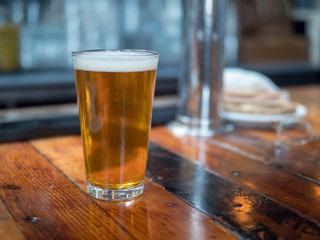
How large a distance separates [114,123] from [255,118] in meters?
0.51

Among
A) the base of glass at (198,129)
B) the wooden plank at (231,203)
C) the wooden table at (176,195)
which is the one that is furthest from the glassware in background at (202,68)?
the wooden plank at (231,203)

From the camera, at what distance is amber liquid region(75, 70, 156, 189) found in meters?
0.52

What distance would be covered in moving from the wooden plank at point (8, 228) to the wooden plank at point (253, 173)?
1.07ft

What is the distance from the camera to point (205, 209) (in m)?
0.52

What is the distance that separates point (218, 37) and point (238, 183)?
0.43m

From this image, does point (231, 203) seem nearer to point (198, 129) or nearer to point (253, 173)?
point (253, 173)

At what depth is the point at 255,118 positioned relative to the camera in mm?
961

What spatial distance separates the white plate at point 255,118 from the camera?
961mm

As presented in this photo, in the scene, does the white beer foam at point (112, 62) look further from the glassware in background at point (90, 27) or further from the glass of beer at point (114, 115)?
the glassware in background at point (90, 27)

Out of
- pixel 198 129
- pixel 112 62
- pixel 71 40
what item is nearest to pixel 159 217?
pixel 112 62

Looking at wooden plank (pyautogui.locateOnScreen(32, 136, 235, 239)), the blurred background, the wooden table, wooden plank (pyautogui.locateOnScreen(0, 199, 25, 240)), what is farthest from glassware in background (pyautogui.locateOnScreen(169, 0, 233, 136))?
the blurred background

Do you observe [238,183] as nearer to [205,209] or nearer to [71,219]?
[205,209]

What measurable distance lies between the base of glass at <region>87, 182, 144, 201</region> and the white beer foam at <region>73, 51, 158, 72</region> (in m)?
0.16

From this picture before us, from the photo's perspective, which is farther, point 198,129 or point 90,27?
point 90,27
